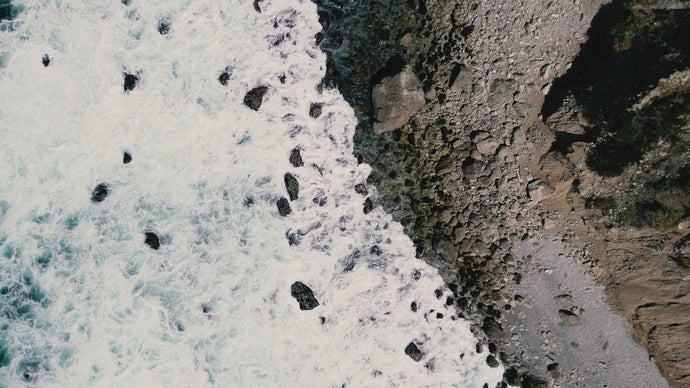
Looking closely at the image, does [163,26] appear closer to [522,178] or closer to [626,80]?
[522,178]

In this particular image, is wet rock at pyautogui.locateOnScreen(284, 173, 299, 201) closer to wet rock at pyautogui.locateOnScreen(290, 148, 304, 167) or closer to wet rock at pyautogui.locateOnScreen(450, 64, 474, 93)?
wet rock at pyautogui.locateOnScreen(290, 148, 304, 167)

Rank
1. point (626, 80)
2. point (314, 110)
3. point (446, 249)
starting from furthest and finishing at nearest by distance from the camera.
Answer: point (446, 249)
point (314, 110)
point (626, 80)

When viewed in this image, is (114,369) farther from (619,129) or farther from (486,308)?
(619,129)

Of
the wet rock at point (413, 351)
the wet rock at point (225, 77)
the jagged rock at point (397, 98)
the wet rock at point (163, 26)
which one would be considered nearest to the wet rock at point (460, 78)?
the jagged rock at point (397, 98)

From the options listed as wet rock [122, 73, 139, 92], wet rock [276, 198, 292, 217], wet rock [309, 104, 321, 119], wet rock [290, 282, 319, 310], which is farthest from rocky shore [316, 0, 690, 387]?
wet rock [122, 73, 139, 92]

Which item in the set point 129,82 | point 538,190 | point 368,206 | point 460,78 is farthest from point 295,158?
point 538,190
